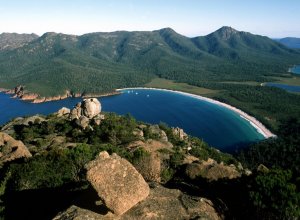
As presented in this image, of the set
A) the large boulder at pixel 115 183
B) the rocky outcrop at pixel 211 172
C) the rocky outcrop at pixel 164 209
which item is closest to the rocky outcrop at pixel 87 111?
the rocky outcrop at pixel 211 172

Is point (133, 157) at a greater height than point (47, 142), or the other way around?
point (133, 157)

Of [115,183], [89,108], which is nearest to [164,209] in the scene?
[115,183]

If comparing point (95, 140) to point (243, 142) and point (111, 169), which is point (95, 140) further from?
point (243, 142)

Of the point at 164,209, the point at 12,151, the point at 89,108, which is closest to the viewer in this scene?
the point at 164,209

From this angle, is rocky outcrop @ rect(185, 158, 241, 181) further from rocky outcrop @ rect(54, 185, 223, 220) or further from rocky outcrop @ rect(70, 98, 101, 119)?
rocky outcrop @ rect(70, 98, 101, 119)

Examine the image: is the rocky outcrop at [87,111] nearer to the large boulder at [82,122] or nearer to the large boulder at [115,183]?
the large boulder at [82,122]

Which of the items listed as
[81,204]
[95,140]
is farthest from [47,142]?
[81,204]

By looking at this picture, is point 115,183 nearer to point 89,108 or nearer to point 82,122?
point 82,122
